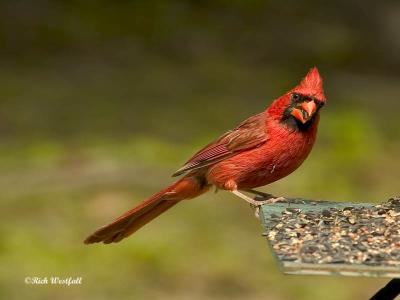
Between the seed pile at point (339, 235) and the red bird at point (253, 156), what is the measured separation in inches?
23.3

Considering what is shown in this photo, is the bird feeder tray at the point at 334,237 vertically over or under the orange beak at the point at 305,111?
under

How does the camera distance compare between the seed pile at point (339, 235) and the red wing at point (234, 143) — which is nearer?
the seed pile at point (339, 235)

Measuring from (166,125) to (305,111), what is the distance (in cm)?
584

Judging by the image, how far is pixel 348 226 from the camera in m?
4.33

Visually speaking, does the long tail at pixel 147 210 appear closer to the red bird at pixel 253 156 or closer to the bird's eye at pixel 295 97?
the red bird at pixel 253 156

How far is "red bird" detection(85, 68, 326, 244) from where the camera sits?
16.8ft

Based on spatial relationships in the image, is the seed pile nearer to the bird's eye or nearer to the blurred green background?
the bird's eye

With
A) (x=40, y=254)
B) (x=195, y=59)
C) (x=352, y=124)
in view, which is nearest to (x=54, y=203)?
(x=40, y=254)

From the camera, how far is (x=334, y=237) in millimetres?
4141

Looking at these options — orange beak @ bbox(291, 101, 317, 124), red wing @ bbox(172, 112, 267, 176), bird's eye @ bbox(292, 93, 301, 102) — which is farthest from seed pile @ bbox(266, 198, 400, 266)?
red wing @ bbox(172, 112, 267, 176)

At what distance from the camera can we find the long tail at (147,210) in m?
5.46

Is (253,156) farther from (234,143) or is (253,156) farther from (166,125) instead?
(166,125)

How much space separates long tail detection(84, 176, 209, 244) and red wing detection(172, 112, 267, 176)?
173 mm

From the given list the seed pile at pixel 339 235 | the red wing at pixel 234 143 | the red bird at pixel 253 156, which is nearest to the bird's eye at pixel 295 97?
the red bird at pixel 253 156
